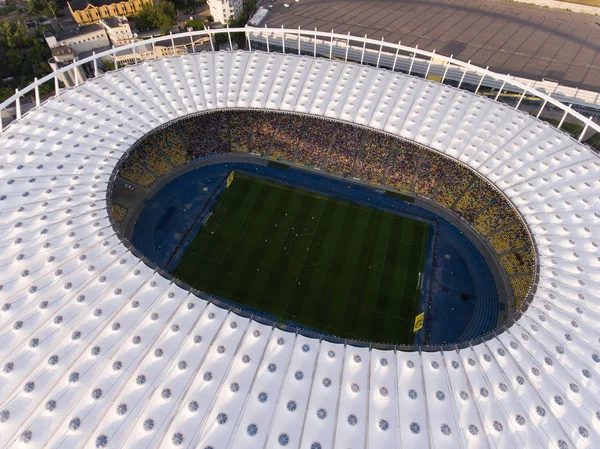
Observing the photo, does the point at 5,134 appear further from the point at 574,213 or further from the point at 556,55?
the point at 556,55

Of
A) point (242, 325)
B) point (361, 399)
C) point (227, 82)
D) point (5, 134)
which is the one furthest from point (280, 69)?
point (361, 399)

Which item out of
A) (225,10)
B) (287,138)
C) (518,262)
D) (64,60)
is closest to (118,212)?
(287,138)

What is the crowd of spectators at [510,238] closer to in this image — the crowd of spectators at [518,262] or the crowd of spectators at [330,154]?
the crowd of spectators at [330,154]

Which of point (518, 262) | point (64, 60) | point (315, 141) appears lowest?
point (518, 262)

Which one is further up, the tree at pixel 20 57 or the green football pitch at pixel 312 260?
the tree at pixel 20 57

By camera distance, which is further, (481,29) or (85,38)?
(481,29)

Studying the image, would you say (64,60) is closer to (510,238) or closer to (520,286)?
(510,238)

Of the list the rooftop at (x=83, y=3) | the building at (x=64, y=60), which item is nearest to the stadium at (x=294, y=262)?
the building at (x=64, y=60)
